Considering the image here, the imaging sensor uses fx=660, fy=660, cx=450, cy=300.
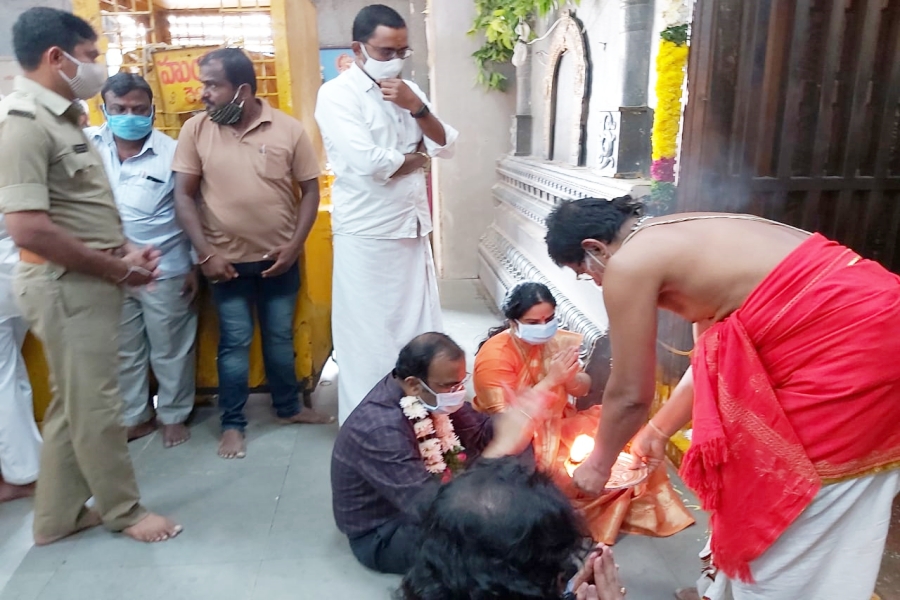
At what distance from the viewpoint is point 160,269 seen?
2.85m

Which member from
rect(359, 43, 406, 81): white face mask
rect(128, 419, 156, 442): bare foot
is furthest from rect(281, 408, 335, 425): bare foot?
rect(359, 43, 406, 81): white face mask

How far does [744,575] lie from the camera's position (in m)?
1.45

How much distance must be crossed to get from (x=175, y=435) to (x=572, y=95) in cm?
286

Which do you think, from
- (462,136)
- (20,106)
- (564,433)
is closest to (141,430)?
(20,106)

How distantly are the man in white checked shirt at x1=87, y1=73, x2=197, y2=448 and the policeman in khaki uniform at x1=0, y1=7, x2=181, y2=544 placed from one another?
2.14 ft

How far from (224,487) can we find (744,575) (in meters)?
1.93

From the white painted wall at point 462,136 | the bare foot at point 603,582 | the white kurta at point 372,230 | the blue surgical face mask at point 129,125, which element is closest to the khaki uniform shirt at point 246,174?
the blue surgical face mask at point 129,125

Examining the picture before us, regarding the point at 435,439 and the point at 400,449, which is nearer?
the point at 400,449

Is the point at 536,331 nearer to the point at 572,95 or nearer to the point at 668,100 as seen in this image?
the point at 668,100

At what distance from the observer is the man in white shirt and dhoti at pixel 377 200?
8.15 feet

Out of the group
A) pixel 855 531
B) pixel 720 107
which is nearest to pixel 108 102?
pixel 720 107

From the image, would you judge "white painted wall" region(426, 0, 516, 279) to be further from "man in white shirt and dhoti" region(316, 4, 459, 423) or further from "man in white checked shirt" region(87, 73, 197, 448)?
"man in white checked shirt" region(87, 73, 197, 448)

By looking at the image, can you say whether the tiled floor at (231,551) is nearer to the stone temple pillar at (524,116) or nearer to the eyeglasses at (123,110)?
the eyeglasses at (123,110)

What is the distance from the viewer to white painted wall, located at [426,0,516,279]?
5.41 meters
